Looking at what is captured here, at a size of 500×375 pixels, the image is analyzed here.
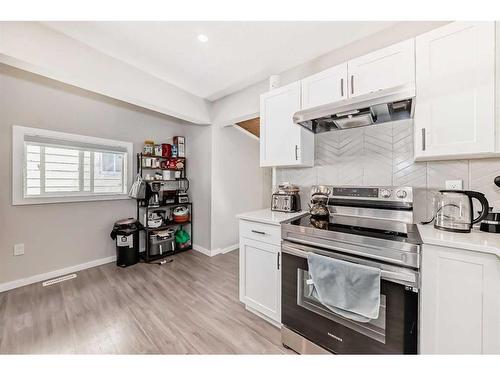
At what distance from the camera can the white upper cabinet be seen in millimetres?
1948

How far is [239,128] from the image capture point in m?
3.84

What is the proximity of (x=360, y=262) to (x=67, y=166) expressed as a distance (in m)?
3.52

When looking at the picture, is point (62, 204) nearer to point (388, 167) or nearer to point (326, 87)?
point (326, 87)

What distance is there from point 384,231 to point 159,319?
6.54 feet

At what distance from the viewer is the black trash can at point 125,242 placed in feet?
9.43

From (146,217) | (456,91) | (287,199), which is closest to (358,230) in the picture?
(287,199)

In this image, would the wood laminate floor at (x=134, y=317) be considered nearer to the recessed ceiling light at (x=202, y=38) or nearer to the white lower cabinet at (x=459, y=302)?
the white lower cabinet at (x=459, y=302)

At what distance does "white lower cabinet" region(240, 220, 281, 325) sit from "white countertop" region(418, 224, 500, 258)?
0.95 m

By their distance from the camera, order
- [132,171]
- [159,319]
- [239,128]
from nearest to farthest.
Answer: [159,319] < [132,171] < [239,128]

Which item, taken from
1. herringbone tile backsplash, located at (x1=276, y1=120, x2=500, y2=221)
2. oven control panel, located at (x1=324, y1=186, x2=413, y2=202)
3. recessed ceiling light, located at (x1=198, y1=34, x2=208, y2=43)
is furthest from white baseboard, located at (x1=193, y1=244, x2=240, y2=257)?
Result: recessed ceiling light, located at (x1=198, y1=34, x2=208, y2=43)

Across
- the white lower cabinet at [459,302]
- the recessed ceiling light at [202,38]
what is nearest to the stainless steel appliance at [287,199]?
the white lower cabinet at [459,302]

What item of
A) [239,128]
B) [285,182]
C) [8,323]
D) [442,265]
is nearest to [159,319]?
[8,323]
